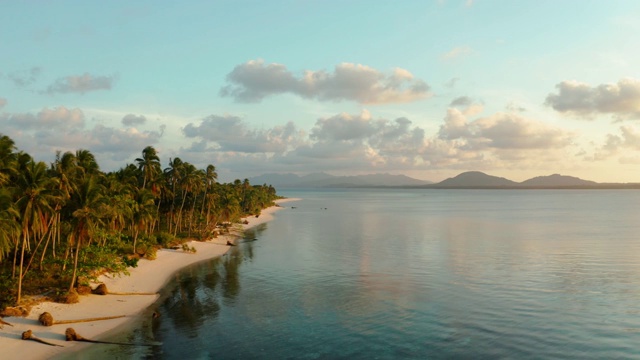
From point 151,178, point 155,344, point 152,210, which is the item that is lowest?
point 155,344

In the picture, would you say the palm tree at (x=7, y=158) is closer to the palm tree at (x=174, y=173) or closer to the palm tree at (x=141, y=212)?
the palm tree at (x=141, y=212)

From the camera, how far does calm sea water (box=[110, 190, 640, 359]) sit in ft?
131

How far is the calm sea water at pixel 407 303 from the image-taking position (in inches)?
1569

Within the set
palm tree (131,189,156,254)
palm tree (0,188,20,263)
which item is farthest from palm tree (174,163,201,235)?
palm tree (0,188,20,263)

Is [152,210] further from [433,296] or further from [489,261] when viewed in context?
[489,261]

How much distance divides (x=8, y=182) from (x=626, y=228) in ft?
523

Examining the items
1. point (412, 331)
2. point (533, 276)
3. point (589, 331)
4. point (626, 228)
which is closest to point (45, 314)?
point (412, 331)

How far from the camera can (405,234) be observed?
418 feet

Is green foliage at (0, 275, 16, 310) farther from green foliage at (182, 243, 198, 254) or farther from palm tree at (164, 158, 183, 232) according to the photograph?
palm tree at (164, 158, 183, 232)

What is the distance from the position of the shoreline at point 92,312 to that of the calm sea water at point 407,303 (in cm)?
337

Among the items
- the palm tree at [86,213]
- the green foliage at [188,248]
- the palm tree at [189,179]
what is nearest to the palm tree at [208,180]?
the palm tree at [189,179]

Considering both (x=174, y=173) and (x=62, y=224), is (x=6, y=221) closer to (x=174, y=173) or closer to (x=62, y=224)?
(x=62, y=224)

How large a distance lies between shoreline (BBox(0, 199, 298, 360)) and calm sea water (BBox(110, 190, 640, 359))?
11.0 feet

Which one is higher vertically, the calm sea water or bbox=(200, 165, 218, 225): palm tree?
bbox=(200, 165, 218, 225): palm tree
